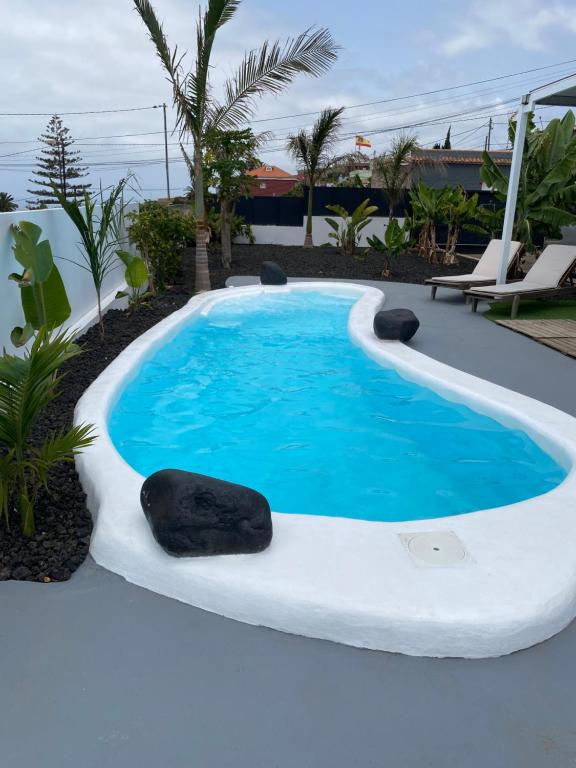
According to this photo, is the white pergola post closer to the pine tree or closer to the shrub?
the shrub

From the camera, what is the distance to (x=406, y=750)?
208 cm

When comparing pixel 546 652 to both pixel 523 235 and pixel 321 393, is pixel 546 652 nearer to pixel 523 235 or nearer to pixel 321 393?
pixel 321 393

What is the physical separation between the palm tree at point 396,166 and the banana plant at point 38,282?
12.6 metres

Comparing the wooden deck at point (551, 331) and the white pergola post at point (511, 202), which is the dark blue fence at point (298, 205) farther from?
the wooden deck at point (551, 331)

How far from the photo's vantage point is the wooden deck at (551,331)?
7.52 meters

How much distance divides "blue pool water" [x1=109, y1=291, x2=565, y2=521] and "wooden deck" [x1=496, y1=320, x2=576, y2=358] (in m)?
2.23

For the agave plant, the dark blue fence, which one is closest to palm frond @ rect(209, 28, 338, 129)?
the dark blue fence

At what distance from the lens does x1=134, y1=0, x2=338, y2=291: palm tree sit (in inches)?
398

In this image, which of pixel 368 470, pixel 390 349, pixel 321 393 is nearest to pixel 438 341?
pixel 390 349

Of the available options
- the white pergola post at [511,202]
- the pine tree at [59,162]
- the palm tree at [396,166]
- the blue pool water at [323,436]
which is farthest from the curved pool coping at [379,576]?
the pine tree at [59,162]

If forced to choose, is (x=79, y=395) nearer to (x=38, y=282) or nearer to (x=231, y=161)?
(x=38, y=282)

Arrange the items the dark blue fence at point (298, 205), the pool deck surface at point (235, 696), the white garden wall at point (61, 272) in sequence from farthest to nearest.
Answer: the dark blue fence at point (298, 205)
the white garden wall at point (61, 272)
the pool deck surface at point (235, 696)

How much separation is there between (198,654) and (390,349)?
549 cm

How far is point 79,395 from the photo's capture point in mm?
5816
